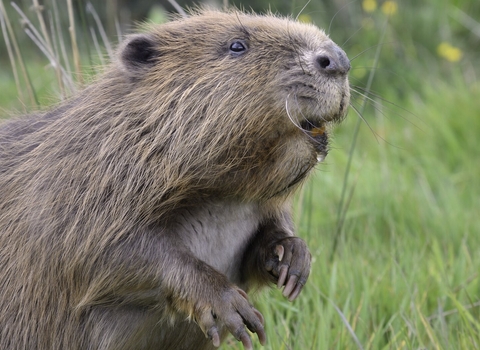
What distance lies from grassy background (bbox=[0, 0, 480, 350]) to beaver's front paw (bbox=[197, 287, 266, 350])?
0.46 m

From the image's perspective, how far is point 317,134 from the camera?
2.81 metres

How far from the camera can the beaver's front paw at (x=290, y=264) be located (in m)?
3.05

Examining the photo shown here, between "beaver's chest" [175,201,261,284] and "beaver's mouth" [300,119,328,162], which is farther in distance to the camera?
"beaver's chest" [175,201,261,284]

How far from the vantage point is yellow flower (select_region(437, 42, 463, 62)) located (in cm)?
722

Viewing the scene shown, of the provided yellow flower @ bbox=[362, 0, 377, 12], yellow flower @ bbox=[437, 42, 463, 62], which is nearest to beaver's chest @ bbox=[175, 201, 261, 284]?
yellow flower @ bbox=[437, 42, 463, 62]

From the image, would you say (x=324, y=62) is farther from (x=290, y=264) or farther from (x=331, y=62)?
(x=290, y=264)

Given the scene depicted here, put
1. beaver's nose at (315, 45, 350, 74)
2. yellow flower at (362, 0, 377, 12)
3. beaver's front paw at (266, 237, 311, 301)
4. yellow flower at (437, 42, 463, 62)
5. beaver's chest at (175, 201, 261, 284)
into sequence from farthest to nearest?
yellow flower at (362, 0, 377, 12) → yellow flower at (437, 42, 463, 62) → beaver's front paw at (266, 237, 311, 301) → beaver's chest at (175, 201, 261, 284) → beaver's nose at (315, 45, 350, 74)

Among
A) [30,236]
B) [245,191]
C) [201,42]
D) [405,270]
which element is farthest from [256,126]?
[405,270]

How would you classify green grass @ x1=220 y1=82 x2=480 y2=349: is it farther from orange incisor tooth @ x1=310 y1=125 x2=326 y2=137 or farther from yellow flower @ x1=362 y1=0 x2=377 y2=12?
yellow flower @ x1=362 y1=0 x2=377 y2=12

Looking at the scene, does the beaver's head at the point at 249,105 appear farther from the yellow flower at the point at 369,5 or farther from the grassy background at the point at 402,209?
the yellow flower at the point at 369,5

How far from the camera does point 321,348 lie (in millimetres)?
3229

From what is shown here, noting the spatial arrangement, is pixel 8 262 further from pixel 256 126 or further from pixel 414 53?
pixel 414 53

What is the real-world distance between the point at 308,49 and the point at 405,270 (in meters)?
1.52

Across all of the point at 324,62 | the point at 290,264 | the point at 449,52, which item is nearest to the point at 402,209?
the point at 290,264
